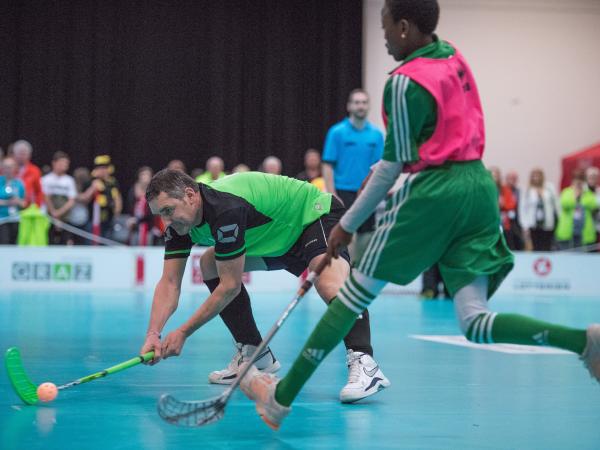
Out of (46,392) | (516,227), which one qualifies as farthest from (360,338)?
(516,227)

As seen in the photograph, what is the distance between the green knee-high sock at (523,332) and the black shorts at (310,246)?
1.01 metres

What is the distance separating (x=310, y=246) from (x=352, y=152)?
408cm

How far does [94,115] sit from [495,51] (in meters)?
7.14

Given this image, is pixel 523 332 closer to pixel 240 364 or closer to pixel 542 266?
pixel 240 364

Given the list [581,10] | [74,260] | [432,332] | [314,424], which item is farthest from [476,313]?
[581,10]

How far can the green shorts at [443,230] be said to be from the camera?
111 inches

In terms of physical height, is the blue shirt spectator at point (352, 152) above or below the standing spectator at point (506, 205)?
above

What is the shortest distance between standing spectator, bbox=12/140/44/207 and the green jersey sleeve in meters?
8.48

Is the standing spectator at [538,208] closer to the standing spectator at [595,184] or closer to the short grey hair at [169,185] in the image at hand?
the standing spectator at [595,184]

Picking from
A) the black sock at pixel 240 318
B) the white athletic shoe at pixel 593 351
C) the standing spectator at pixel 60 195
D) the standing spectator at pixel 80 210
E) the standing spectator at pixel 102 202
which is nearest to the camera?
the white athletic shoe at pixel 593 351

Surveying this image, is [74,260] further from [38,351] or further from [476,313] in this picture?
[476,313]

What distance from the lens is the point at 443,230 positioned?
2836 millimetres

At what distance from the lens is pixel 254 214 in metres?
3.74

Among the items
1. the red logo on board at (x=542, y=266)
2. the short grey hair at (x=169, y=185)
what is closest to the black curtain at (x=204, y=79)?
the red logo on board at (x=542, y=266)
